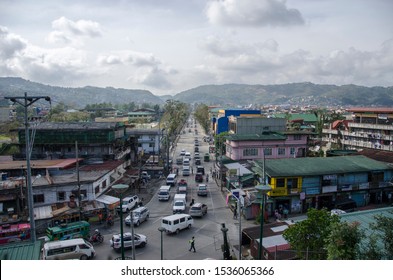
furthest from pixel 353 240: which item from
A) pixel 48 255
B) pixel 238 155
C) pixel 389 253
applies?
pixel 238 155

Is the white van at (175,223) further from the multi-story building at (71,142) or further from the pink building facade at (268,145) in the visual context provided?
the multi-story building at (71,142)

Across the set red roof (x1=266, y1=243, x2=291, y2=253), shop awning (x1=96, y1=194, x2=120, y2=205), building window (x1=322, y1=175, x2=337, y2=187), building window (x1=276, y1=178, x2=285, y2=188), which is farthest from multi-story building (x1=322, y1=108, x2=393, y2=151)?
shop awning (x1=96, y1=194, x2=120, y2=205)

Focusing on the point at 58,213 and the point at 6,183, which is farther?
the point at 6,183

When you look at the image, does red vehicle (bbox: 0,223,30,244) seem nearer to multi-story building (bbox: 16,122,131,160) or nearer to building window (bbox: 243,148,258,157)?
multi-story building (bbox: 16,122,131,160)

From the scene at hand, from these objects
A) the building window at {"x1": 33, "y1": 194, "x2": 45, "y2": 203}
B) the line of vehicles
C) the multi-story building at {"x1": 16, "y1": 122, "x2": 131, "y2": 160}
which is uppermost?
the multi-story building at {"x1": 16, "y1": 122, "x2": 131, "y2": 160}

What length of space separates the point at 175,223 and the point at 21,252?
10351mm

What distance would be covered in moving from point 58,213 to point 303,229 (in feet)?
Answer: 48.2

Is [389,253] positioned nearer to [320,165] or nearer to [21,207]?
[320,165]

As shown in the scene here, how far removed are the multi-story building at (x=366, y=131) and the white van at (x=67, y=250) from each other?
40.7 meters

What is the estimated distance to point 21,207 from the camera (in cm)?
2041

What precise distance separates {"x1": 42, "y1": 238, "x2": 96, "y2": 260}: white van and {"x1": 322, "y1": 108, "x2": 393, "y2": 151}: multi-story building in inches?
1601

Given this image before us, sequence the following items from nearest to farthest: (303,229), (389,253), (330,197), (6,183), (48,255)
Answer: (389,253)
(303,229)
(48,255)
(6,183)
(330,197)

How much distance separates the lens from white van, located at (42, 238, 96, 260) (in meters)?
14.6

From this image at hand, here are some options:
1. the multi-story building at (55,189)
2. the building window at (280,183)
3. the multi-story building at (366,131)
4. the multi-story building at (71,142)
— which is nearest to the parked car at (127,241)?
the multi-story building at (55,189)
